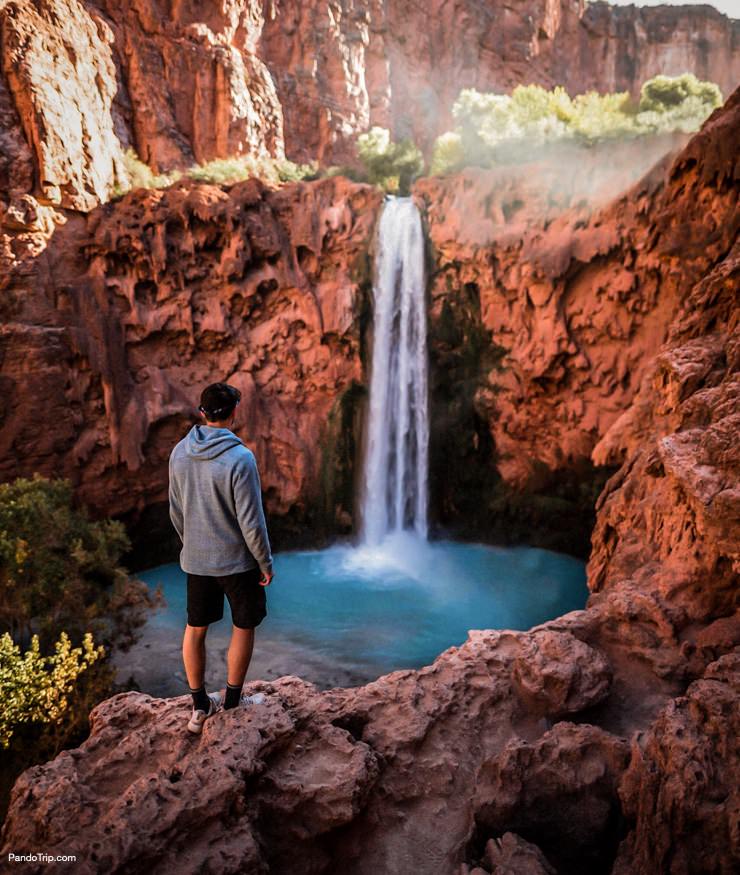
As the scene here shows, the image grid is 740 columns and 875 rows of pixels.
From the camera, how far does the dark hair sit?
11.0ft

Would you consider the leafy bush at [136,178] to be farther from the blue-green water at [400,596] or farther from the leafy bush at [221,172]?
the blue-green water at [400,596]

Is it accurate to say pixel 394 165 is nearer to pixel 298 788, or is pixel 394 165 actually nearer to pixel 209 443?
pixel 209 443

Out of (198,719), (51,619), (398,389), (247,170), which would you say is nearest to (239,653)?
(198,719)

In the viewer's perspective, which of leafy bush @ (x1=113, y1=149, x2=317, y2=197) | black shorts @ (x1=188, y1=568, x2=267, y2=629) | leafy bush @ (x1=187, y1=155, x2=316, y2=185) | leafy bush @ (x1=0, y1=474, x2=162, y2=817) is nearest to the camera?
black shorts @ (x1=188, y1=568, x2=267, y2=629)

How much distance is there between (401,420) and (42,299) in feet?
31.4

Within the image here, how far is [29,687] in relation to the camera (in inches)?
229

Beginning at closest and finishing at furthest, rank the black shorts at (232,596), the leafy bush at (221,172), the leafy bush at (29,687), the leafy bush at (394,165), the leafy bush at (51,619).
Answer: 1. the black shorts at (232,596)
2. the leafy bush at (29,687)
3. the leafy bush at (51,619)
4. the leafy bush at (221,172)
5. the leafy bush at (394,165)

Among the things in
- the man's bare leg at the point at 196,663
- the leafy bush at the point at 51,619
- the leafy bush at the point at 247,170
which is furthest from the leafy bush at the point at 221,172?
the man's bare leg at the point at 196,663

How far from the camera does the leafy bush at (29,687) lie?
18.5ft

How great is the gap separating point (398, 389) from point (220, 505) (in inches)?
474

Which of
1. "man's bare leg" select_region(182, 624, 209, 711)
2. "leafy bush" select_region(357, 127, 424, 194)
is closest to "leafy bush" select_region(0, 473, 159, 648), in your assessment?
"man's bare leg" select_region(182, 624, 209, 711)

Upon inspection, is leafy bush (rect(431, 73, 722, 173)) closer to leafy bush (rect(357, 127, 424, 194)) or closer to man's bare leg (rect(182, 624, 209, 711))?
leafy bush (rect(357, 127, 424, 194))

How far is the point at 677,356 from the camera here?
6.45 m

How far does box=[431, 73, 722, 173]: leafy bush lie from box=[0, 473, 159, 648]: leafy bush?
14500 millimetres
